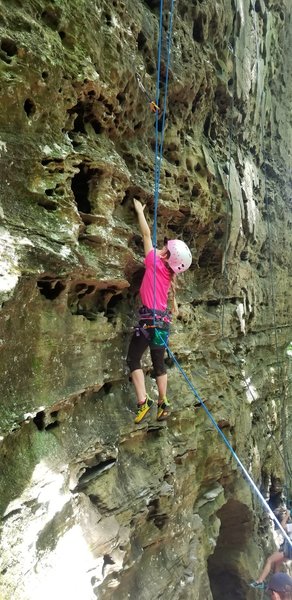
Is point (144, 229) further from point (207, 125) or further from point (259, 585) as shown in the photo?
point (259, 585)

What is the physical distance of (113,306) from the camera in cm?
466

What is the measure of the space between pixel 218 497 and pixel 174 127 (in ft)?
19.3

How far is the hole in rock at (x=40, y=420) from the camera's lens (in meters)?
3.30

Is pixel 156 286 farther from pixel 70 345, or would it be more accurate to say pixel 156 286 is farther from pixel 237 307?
pixel 237 307

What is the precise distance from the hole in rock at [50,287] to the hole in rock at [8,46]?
1855 millimetres

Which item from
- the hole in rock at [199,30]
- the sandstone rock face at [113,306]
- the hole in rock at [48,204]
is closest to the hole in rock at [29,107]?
the sandstone rock face at [113,306]

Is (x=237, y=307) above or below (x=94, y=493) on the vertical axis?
Answer: below

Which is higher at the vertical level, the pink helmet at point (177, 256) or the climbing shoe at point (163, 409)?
the pink helmet at point (177, 256)

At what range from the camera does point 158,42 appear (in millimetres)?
5395

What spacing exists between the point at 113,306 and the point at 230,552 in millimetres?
6208

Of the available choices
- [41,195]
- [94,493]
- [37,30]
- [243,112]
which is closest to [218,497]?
[94,493]

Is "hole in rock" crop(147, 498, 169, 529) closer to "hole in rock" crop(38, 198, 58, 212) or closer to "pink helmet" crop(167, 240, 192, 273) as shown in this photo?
"pink helmet" crop(167, 240, 192, 273)

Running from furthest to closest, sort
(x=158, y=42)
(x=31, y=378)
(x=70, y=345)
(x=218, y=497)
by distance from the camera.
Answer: (x=218, y=497) → (x=158, y=42) → (x=70, y=345) → (x=31, y=378)

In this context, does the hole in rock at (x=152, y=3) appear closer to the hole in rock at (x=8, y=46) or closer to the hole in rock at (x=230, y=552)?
the hole in rock at (x=8, y=46)
